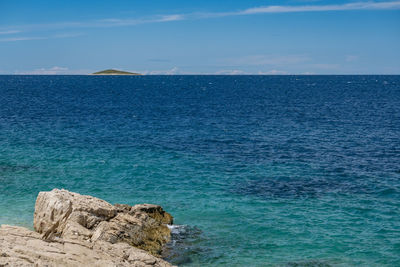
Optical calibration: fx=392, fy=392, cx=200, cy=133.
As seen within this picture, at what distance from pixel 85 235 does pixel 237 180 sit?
2082 centimetres

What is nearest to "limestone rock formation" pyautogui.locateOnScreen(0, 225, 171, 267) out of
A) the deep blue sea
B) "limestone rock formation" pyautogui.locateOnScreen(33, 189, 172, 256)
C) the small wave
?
"limestone rock formation" pyautogui.locateOnScreen(33, 189, 172, 256)

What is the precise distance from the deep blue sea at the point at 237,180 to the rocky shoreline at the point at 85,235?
201cm

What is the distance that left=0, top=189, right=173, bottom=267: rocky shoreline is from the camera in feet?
50.7

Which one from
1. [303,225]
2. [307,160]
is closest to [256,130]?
[307,160]

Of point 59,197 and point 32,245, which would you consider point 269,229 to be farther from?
point 32,245

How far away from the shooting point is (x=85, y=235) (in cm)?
2094

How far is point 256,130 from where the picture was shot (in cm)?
6862

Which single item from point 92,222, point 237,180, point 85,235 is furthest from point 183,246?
point 237,180

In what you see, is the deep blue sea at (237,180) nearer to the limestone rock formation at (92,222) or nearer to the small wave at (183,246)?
the small wave at (183,246)

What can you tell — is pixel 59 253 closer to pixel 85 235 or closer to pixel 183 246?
pixel 85 235

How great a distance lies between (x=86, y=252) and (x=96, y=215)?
6.71m

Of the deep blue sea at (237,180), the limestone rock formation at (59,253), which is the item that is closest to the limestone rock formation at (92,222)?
the deep blue sea at (237,180)

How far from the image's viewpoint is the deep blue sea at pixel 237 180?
25422 mm

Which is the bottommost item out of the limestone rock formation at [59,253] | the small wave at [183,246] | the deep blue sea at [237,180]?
the small wave at [183,246]
